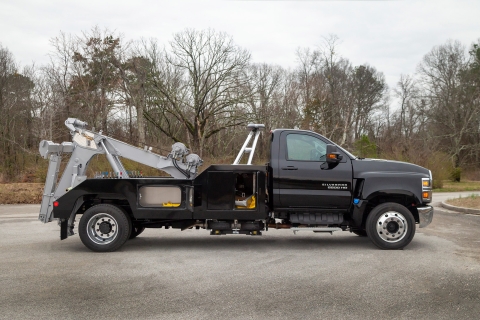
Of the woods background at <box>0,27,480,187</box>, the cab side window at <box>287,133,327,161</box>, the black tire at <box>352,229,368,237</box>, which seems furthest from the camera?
the woods background at <box>0,27,480,187</box>

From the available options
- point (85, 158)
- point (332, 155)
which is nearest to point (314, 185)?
point (332, 155)

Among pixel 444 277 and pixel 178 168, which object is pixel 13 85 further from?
pixel 444 277

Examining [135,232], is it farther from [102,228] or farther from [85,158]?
[85,158]

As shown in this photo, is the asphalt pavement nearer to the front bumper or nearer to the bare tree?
the front bumper

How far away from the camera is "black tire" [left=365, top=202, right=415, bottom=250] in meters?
8.35

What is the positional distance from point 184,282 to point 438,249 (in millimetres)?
4979

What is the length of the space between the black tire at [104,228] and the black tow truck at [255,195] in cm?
2

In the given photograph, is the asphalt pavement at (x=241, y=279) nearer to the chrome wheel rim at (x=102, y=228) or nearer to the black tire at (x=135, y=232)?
the black tire at (x=135, y=232)

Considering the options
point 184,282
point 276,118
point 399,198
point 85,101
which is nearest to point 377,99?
point 276,118

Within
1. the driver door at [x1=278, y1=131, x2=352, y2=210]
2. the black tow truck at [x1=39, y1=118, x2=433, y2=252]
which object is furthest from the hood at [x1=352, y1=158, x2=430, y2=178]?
the driver door at [x1=278, y1=131, x2=352, y2=210]

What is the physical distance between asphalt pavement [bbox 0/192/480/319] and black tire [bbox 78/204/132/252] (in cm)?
20

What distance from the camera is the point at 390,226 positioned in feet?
27.6

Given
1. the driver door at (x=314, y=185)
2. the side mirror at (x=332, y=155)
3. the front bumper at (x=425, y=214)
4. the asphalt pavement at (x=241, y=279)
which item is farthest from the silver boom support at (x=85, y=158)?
the front bumper at (x=425, y=214)

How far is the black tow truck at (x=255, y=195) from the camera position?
27.3ft
